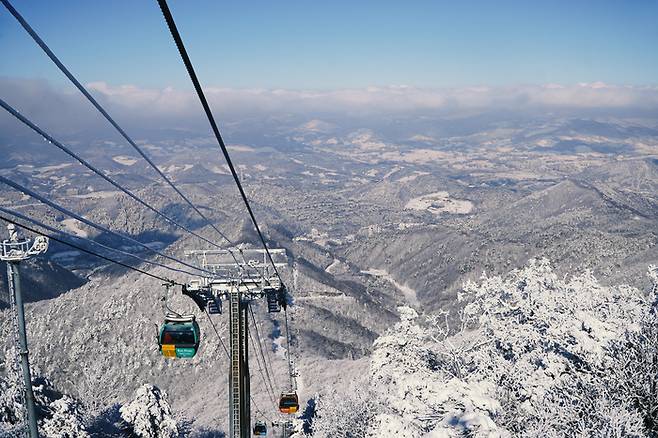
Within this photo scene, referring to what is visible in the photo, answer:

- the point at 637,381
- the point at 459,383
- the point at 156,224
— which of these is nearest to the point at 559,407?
the point at 637,381

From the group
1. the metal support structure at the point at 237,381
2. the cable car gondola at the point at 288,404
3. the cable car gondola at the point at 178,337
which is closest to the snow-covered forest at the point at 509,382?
the cable car gondola at the point at 288,404

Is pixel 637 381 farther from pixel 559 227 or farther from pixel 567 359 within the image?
pixel 559 227

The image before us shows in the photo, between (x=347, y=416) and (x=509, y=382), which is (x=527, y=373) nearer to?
(x=509, y=382)

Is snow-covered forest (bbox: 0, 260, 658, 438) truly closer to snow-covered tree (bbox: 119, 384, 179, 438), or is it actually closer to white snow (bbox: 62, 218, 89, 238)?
snow-covered tree (bbox: 119, 384, 179, 438)

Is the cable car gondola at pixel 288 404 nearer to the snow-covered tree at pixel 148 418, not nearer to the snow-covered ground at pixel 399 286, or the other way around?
the snow-covered tree at pixel 148 418

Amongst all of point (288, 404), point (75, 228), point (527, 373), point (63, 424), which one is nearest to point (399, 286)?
point (63, 424)
